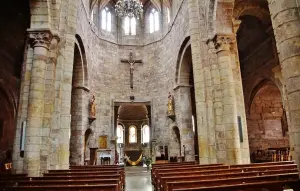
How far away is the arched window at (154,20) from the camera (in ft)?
74.5

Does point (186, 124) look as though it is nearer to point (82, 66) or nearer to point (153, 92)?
point (153, 92)

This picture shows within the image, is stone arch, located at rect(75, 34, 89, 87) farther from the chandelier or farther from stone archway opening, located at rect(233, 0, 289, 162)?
stone archway opening, located at rect(233, 0, 289, 162)

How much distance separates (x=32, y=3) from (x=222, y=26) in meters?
7.76

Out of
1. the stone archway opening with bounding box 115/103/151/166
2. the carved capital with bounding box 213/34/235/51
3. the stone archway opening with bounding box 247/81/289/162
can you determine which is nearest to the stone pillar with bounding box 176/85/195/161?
the stone archway opening with bounding box 247/81/289/162

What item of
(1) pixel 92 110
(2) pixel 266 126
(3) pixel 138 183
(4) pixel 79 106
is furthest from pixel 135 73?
(3) pixel 138 183

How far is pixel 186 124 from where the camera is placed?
1638 centimetres

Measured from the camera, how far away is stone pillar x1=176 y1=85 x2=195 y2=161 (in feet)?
50.8

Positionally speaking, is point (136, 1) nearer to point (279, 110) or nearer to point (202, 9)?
point (202, 9)

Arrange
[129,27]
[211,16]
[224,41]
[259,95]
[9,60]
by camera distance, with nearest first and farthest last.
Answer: [224,41] < [211,16] < [9,60] < [259,95] < [129,27]

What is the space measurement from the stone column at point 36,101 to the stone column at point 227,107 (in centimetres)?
691

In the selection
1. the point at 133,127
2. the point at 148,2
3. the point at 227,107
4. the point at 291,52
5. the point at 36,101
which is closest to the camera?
the point at 291,52

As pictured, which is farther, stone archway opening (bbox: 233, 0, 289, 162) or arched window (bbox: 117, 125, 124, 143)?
arched window (bbox: 117, 125, 124, 143)

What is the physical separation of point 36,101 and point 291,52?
795 centimetres

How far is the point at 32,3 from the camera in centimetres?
940
